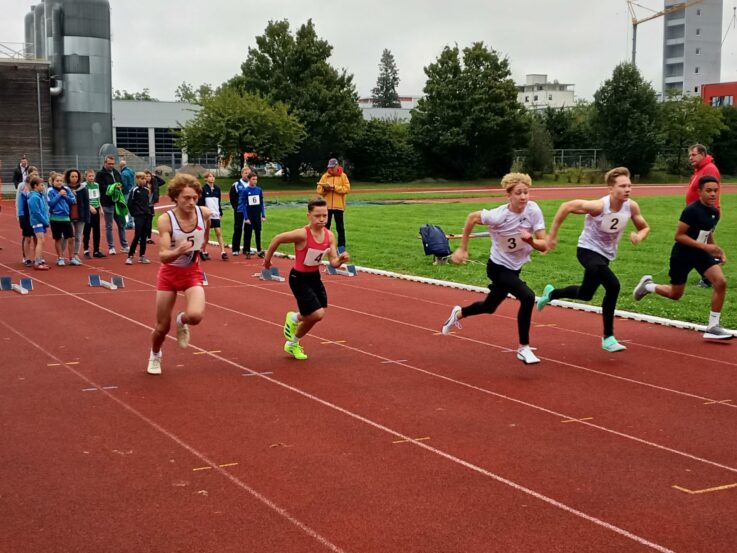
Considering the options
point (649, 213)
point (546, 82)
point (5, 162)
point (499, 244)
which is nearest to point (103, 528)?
point (499, 244)

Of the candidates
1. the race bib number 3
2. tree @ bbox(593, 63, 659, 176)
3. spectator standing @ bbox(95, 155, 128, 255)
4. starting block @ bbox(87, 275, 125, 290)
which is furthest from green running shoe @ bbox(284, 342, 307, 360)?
tree @ bbox(593, 63, 659, 176)

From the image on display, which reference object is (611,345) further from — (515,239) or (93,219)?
(93,219)

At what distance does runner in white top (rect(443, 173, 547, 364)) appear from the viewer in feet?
28.7

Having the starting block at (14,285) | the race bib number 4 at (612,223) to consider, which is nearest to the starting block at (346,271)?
the starting block at (14,285)

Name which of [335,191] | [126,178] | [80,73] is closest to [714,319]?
[335,191]

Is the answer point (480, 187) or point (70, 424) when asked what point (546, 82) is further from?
point (70, 424)

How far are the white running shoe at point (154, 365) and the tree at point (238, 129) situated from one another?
43.5 m

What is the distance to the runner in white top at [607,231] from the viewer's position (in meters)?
9.07

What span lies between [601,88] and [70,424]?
209 ft

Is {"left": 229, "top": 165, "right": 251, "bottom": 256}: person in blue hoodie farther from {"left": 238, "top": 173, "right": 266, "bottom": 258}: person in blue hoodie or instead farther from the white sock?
the white sock

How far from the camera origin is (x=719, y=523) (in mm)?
4969

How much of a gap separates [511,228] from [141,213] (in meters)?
10.8

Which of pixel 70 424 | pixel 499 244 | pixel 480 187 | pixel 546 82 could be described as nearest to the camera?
pixel 70 424

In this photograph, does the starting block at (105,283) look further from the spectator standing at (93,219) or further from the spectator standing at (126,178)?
the spectator standing at (126,178)
